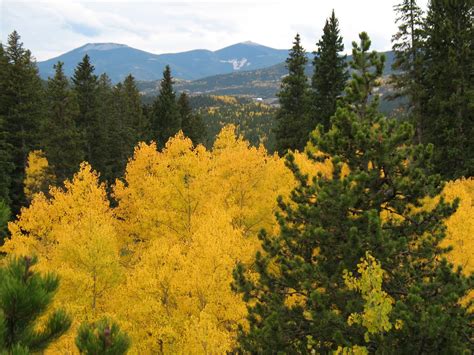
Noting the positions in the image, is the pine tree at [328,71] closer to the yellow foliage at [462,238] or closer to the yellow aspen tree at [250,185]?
the yellow aspen tree at [250,185]

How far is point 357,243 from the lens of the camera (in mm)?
10367

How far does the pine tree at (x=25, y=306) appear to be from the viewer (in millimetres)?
4410

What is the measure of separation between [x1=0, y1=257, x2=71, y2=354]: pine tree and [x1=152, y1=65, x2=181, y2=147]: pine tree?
4991 cm

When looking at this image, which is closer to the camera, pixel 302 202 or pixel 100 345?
pixel 100 345

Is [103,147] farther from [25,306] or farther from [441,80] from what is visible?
[25,306]

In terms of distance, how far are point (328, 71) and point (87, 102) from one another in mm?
29582

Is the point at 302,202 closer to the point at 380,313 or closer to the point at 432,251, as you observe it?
the point at 432,251

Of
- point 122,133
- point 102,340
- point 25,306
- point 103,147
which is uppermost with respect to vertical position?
point 122,133

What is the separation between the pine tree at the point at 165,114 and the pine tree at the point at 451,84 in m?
31.5

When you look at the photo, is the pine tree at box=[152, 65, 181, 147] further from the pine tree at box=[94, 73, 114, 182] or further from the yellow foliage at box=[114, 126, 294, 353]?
the yellow foliage at box=[114, 126, 294, 353]

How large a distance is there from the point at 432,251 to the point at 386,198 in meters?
1.81

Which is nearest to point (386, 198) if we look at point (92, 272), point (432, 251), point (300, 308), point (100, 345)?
point (432, 251)

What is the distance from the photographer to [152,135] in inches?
2151

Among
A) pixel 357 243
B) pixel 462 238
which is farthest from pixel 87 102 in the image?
pixel 357 243
